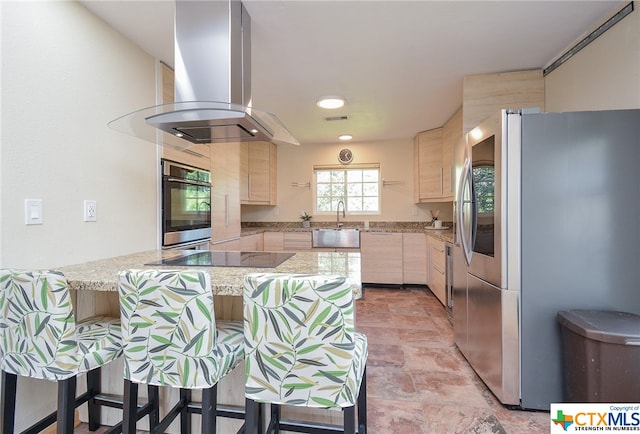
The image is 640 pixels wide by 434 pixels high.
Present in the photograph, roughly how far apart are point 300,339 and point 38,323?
95 centimetres

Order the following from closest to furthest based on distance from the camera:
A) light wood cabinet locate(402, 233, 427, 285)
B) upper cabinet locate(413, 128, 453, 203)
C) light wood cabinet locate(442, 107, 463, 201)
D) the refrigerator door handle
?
the refrigerator door handle, light wood cabinet locate(442, 107, 463, 201), upper cabinet locate(413, 128, 453, 203), light wood cabinet locate(402, 233, 427, 285)

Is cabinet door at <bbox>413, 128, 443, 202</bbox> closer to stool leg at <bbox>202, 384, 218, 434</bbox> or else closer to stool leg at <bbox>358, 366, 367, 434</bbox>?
stool leg at <bbox>358, 366, 367, 434</bbox>

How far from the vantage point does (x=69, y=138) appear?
1.66 metres

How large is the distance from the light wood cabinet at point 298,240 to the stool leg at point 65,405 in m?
3.62

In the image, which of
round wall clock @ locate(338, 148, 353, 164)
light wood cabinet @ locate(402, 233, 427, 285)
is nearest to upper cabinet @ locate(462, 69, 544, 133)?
light wood cabinet @ locate(402, 233, 427, 285)

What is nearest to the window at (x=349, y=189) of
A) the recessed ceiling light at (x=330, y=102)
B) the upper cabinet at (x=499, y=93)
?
the recessed ceiling light at (x=330, y=102)

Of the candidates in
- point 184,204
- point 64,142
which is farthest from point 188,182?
point 64,142

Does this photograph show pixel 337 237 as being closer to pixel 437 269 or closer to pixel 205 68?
pixel 437 269

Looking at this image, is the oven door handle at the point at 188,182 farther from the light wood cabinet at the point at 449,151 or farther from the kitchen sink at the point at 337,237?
the light wood cabinet at the point at 449,151

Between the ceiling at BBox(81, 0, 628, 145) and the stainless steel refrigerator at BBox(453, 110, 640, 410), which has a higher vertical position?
the ceiling at BBox(81, 0, 628, 145)

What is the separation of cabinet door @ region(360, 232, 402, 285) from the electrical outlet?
11.0 feet

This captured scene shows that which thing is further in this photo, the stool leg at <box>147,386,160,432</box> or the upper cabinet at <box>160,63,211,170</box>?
the upper cabinet at <box>160,63,211,170</box>

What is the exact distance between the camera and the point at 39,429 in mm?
1300

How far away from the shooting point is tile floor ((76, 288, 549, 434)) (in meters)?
1.61
